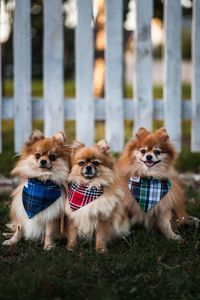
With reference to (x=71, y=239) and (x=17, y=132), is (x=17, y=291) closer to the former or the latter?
(x=71, y=239)

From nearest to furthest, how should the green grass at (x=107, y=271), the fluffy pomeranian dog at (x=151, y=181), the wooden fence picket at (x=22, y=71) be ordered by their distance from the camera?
the green grass at (x=107, y=271) < the fluffy pomeranian dog at (x=151, y=181) < the wooden fence picket at (x=22, y=71)

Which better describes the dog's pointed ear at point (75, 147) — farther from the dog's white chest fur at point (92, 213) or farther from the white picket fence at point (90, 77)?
the white picket fence at point (90, 77)

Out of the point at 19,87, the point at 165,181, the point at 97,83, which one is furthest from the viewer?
the point at 97,83

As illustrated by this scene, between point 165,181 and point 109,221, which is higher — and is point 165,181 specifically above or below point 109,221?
above

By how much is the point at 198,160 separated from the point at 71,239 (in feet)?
9.84

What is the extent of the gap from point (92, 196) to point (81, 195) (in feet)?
0.31

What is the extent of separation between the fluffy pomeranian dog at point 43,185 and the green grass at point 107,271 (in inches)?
5.6

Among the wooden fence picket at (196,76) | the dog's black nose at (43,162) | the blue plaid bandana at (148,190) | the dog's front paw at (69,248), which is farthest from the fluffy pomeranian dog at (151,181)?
the wooden fence picket at (196,76)

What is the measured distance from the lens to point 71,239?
399cm

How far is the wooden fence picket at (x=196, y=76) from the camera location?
5977 mm

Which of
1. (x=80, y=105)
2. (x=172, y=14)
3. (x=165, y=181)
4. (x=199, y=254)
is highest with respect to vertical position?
(x=172, y=14)

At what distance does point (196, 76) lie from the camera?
607 cm

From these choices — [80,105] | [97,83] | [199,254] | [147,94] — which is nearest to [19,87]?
[80,105]

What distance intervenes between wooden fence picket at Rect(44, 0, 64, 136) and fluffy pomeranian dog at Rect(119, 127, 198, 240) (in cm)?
158
